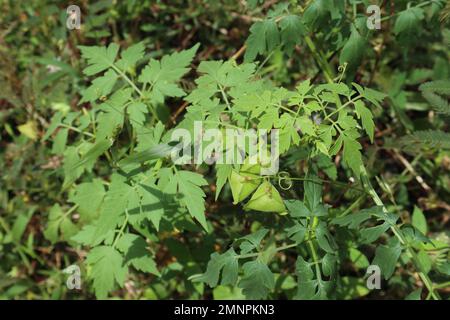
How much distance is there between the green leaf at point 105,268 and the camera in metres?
2.02

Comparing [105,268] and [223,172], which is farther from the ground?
[223,172]

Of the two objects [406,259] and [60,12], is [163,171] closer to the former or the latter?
[406,259]

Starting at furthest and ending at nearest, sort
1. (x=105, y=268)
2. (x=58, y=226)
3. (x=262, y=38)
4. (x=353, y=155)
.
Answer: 1. (x=58, y=226)
2. (x=262, y=38)
3. (x=105, y=268)
4. (x=353, y=155)

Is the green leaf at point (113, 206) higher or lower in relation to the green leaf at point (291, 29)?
lower

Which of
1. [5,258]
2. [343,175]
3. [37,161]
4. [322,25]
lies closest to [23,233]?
[5,258]

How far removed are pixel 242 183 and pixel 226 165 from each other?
9 cm

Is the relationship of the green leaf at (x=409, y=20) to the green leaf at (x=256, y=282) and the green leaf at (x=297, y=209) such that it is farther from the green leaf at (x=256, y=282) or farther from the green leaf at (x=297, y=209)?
the green leaf at (x=256, y=282)

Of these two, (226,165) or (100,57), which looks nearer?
(226,165)

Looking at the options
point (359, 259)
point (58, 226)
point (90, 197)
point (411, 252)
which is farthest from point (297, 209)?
point (58, 226)

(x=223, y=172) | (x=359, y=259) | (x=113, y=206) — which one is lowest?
(x=359, y=259)

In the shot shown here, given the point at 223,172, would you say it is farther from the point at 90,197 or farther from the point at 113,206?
the point at 90,197

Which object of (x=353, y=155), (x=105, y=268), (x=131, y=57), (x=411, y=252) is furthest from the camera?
(x=131, y=57)

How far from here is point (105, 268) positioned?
2.03 m

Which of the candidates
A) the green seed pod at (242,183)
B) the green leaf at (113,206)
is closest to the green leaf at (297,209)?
the green seed pod at (242,183)
